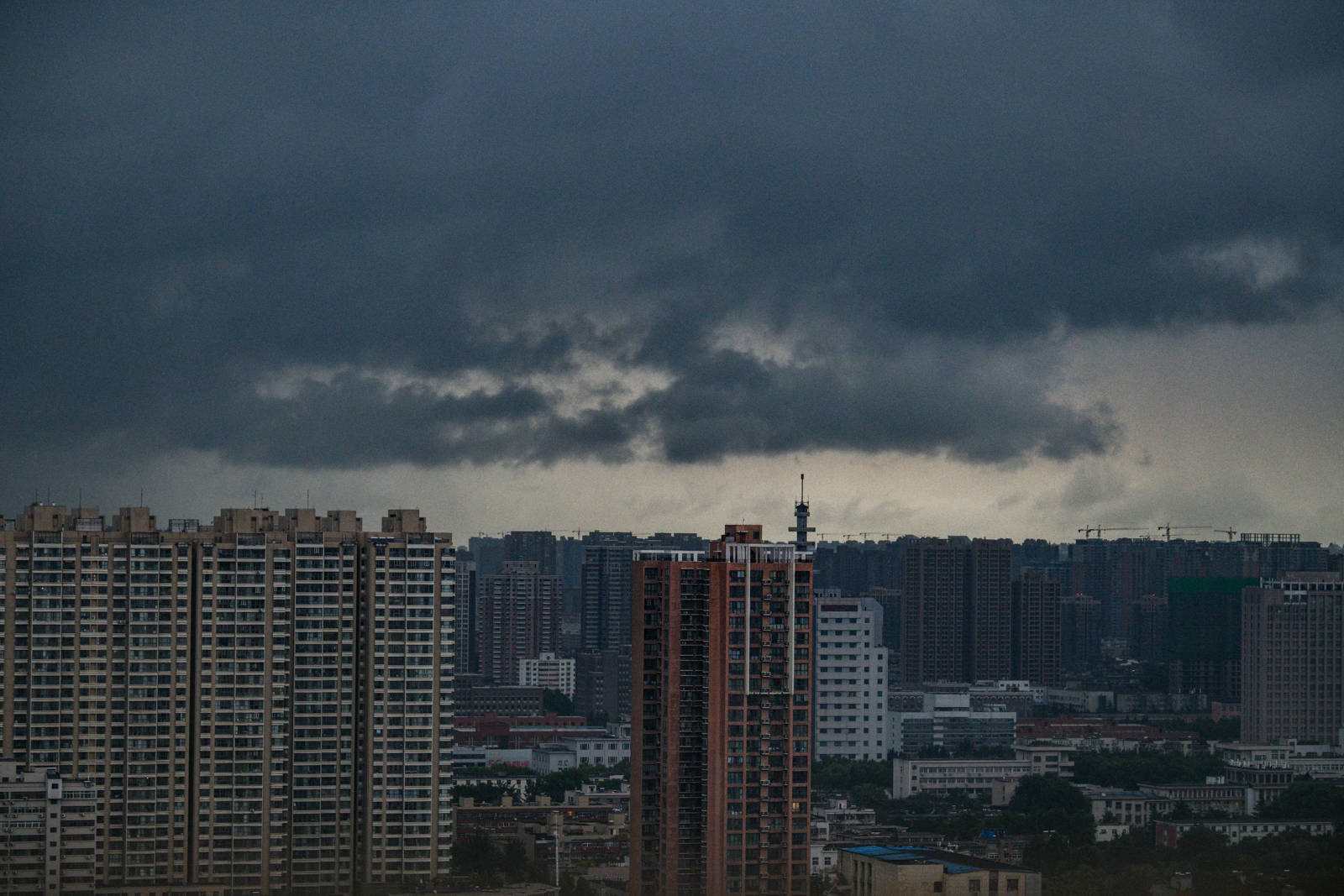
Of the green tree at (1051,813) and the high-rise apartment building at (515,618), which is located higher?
the high-rise apartment building at (515,618)

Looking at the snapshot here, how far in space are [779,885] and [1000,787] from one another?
12.2 metres

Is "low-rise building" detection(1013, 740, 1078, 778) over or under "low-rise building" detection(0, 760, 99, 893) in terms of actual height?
under

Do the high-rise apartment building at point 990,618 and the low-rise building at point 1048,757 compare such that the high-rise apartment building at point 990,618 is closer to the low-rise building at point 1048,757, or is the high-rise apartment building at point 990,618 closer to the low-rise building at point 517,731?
the low-rise building at point 517,731

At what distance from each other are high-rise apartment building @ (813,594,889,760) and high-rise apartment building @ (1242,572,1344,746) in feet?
18.8

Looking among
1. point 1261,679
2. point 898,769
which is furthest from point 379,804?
point 1261,679

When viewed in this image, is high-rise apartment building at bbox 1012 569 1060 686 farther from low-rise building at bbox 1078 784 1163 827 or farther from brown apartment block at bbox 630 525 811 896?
brown apartment block at bbox 630 525 811 896

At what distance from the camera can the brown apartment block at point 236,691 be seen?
12633 millimetres

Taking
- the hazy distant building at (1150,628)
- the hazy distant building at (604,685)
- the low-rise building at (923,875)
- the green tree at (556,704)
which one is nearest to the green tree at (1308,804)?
the low-rise building at (923,875)

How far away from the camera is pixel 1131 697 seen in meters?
34.1

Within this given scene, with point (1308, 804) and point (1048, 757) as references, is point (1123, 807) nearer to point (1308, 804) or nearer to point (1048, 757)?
point (1308, 804)

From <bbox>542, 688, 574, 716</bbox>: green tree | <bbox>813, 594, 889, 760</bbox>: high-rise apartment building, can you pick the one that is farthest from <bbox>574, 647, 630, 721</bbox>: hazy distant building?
<bbox>813, 594, 889, 760</bbox>: high-rise apartment building

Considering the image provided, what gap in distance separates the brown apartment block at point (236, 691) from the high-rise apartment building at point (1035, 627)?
24.3 m

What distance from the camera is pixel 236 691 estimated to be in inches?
504

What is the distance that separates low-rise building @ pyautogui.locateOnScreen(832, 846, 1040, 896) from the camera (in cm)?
1226
